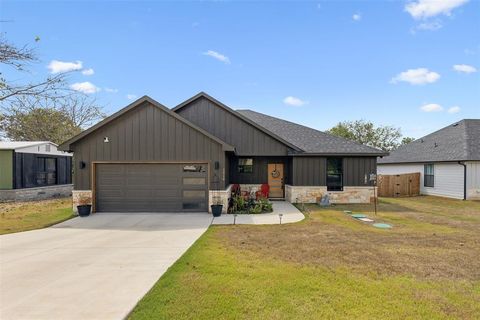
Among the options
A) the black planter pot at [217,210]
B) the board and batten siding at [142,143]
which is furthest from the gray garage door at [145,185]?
the black planter pot at [217,210]

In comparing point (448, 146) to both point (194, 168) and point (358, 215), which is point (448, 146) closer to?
point (358, 215)

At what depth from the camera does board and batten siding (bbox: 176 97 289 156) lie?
47.4 feet

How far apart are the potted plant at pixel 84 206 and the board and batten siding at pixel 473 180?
21112 millimetres

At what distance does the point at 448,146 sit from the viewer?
1872 centimetres

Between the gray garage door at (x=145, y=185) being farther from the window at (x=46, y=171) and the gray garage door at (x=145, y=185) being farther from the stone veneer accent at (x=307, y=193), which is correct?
the window at (x=46, y=171)

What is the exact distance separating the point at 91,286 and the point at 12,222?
26.7 ft

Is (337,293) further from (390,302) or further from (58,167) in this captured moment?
(58,167)

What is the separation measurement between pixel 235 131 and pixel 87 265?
10344 mm

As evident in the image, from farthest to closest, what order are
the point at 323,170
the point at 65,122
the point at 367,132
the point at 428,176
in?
the point at 367,132 < the point at 65,122 < the point at 428,176 < the point at 323,170

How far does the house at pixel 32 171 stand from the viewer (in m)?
15.6

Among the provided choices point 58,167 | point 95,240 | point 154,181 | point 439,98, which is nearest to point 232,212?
point 154,181

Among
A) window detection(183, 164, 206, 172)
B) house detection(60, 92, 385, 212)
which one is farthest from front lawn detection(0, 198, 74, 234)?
window detection(183, 164, 206, 172)

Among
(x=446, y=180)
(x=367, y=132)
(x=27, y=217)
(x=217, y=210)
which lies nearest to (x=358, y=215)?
(x=217, y=210)

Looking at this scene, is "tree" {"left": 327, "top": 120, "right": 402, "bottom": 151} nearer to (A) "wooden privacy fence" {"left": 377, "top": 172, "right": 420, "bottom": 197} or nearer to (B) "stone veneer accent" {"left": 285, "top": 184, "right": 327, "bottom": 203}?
(A) "wooden privacy fence" {"left": 377, "top": 172, "right": 420, "bottom": 197}
